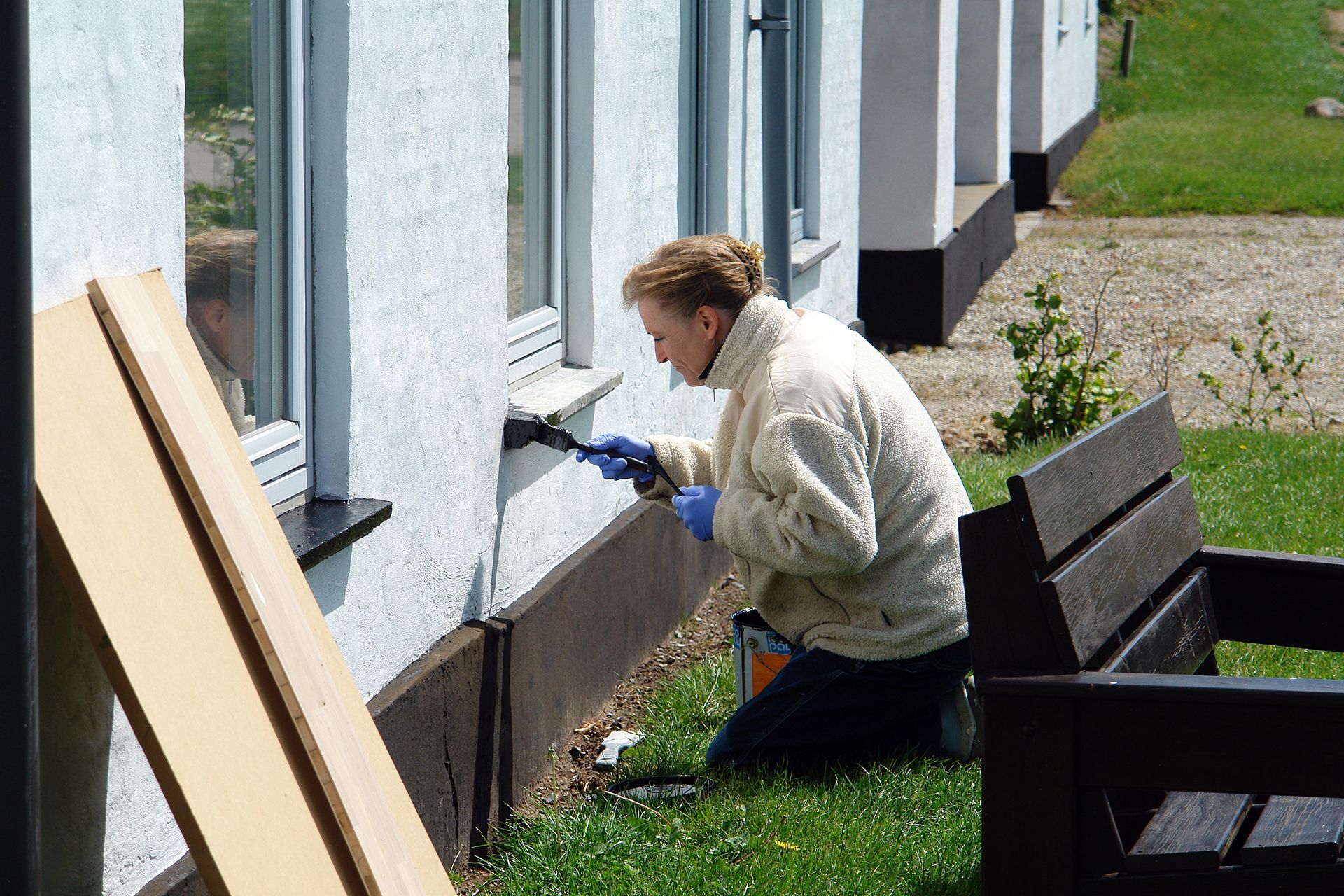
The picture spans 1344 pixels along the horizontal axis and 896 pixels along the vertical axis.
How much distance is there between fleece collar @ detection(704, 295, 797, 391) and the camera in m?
3.56

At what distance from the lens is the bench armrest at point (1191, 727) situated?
2279 millimetres

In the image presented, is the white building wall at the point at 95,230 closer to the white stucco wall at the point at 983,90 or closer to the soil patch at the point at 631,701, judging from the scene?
the soil patch at the point at 631,701

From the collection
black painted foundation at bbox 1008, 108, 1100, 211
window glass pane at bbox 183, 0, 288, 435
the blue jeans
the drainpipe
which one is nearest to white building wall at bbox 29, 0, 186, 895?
window glass pane at bbox 183, 0, 288, 435

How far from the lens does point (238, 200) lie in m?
2.74

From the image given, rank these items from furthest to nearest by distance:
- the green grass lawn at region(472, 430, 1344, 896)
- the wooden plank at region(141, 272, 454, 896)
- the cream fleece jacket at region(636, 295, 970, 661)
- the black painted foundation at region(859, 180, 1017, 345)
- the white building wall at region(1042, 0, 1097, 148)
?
the white building wall at region(1042, 0, 1097, 148), the black painted foundation at region(859, 180, 1017, 345), the cream fleece jacket at region(636, 295, 970, 661), the green grass lawn at region(472, 430, 1344, 896), the wooden plank at region(141, 272, 454, 896)

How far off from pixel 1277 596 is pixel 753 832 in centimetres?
130

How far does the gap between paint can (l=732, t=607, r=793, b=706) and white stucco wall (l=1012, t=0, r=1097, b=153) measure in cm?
1355

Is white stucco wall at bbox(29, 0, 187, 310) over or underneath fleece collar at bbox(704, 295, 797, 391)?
over

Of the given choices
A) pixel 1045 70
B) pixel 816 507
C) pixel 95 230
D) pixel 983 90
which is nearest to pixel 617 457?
pixel 816 507

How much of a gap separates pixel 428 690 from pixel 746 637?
1.10 meters

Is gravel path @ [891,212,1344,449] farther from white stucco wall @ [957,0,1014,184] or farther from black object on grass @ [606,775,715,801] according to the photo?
black object on grass @ [606,775,715,801]

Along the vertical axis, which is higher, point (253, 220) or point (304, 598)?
point (253, 220)

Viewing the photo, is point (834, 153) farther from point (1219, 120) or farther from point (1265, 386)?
point (1219, 120)

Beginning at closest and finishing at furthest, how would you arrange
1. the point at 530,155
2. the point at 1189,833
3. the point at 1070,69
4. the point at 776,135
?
the point at 1189,833 → the point at 530,155 → the point at 776,135 → the point at 1070,69
